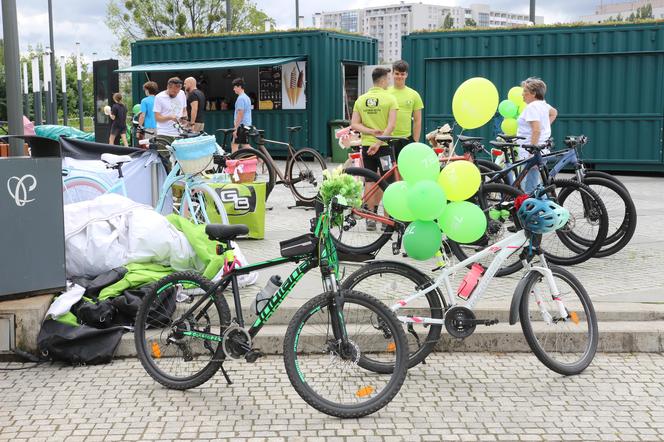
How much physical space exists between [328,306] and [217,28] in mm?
39275

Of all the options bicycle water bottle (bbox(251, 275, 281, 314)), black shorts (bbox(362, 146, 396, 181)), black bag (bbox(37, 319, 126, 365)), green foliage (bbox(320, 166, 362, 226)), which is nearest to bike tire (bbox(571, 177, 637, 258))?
black shorts (bbox(362, 146, 396, 181))

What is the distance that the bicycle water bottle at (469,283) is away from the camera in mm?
5402

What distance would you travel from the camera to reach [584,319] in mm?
5465

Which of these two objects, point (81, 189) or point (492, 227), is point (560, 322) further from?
point (81, 189)

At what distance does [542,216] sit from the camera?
5262 millimetres

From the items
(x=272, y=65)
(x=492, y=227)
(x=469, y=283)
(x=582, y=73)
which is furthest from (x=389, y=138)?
(x=272, y=65)

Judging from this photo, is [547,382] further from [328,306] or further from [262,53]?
[262,53]

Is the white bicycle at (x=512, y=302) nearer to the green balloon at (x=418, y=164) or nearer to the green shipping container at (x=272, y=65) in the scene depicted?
A: the green balloon at (x=418, y=164)

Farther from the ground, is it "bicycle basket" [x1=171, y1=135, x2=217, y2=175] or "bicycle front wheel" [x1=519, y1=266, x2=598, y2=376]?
"bicycle basket" [x1=171, y1=135, x2=217, y2=175]

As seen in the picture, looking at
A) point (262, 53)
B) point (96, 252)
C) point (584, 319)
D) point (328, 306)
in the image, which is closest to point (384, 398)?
point (328, 306)

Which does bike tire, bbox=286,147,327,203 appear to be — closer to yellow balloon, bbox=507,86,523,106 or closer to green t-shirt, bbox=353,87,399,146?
green t-shirt, bbox=353,87,399,146

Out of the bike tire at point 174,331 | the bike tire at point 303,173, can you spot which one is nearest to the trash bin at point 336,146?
the bike tire at point 303,173

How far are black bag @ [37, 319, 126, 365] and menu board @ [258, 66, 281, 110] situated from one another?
15994 mm

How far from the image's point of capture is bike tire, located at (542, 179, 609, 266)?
757 centimetres
